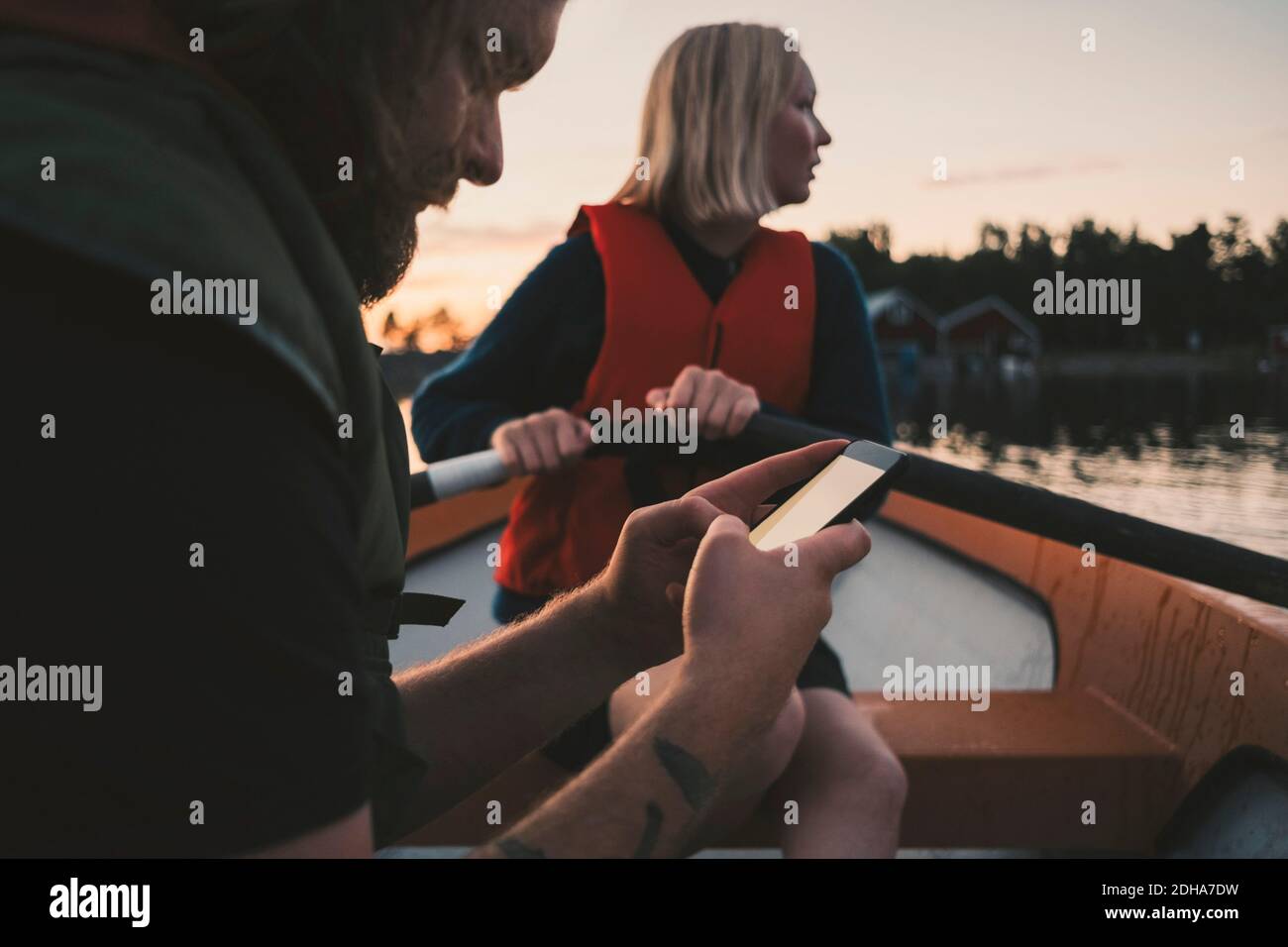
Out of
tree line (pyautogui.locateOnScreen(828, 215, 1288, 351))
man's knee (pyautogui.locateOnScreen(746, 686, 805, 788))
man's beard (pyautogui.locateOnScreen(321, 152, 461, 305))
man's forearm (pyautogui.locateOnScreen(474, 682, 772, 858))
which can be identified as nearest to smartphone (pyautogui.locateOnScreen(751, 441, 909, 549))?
man's forearm (pyautogui.locateOnScreen(474, 682, 772, 858))

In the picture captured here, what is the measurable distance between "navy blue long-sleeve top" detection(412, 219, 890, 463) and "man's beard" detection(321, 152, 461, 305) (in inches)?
50.2

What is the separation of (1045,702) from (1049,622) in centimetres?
73

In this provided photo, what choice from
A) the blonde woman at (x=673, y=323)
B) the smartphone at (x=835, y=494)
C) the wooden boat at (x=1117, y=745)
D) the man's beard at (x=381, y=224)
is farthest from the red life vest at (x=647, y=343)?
the man's beard at (x=381, y=224)

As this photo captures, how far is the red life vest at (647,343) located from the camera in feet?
7.25

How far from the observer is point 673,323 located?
2.31m

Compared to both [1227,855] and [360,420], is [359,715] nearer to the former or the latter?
[360,420]

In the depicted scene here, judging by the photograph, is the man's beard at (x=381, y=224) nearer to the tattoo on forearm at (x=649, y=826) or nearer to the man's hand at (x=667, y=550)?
the man's hand at (x=667, y=550)

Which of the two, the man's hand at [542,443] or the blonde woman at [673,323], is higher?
the blonde woman at [673,323]

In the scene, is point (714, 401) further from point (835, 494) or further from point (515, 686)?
point (835, 494)

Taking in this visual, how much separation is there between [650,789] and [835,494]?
38cm

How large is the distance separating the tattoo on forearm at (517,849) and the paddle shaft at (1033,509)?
126cm

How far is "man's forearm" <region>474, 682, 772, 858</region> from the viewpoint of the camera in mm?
776

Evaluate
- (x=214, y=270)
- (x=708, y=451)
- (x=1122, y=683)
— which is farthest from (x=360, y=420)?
(x=1122, y=683)

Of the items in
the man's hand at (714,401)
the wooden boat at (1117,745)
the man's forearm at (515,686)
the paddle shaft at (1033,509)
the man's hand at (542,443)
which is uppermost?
the man's hand at (714,401)
